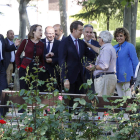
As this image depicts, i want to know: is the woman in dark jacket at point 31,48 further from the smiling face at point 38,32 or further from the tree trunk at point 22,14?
the tree trunk at point 22,14

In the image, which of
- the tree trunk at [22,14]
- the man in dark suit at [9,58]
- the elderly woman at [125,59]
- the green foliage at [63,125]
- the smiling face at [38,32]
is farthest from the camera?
the tree trunk at [22,14]

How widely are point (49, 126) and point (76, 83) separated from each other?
2.68m

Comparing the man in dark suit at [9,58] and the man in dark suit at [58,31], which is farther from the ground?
the man in dark suit at [58,31]

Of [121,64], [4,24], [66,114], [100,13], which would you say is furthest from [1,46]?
[4,24]

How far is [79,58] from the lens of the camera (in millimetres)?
6617

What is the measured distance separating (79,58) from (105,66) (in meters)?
0.54

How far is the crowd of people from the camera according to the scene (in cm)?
651

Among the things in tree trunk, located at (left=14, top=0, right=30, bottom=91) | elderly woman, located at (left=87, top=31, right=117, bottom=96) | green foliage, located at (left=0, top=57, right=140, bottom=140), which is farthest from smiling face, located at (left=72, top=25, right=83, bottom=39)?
tree trunk, located at (left=14, top=0, right=30, bottom=91)

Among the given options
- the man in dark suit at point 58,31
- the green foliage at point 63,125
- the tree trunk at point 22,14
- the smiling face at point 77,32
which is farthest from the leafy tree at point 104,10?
the green foliage at point 63,125

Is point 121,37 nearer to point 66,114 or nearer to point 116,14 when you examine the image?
point 66,114

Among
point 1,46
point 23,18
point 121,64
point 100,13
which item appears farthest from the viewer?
point 100,13

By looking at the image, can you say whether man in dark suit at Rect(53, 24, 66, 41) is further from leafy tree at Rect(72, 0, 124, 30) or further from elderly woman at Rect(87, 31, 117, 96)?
leafy tree at Rect(72, 0, 124, 30)

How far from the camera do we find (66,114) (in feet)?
13.8

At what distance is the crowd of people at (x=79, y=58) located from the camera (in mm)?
6508
